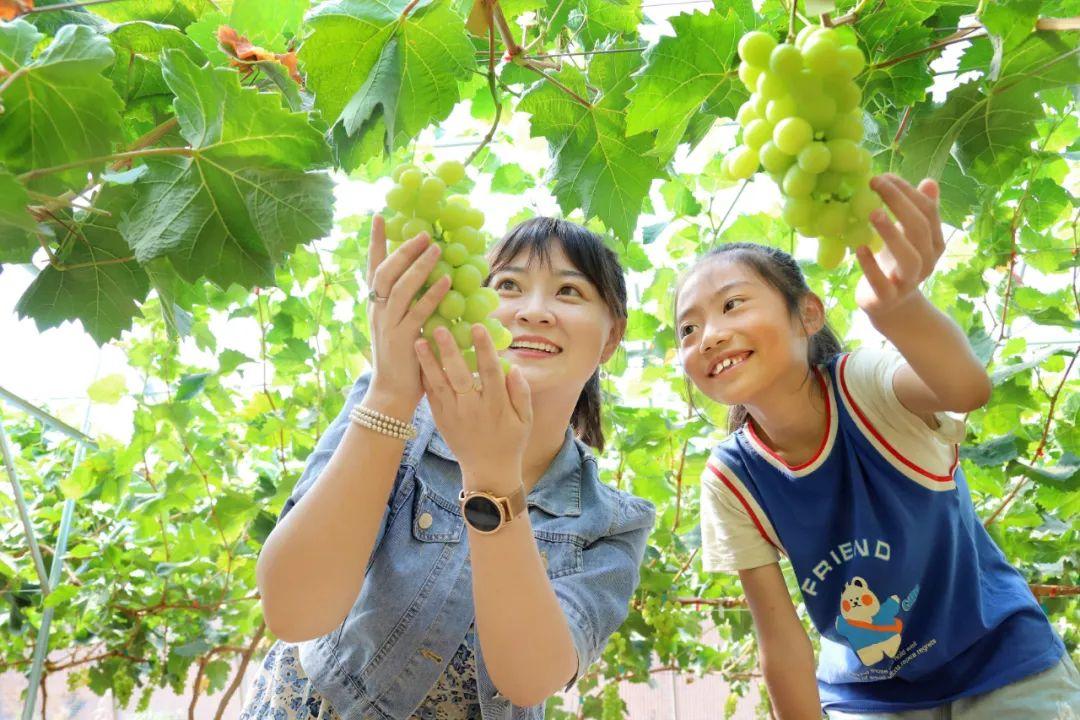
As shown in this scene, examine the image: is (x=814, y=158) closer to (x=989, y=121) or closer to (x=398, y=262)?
(x=398, y=262)

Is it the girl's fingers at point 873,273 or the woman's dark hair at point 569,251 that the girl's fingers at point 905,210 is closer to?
the girl's fingers at point 873,273

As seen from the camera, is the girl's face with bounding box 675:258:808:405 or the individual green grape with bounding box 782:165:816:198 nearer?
the individual green grape with bounding box 782:165:816:198

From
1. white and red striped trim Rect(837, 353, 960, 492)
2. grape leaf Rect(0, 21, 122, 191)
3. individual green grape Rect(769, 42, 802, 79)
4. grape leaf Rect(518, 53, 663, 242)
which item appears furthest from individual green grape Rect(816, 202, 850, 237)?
white and red striped trim Rect(837, 353, 960, 492)

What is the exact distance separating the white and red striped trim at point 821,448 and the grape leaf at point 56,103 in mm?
1238

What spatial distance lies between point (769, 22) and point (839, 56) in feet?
1.49

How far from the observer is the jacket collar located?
142 cm

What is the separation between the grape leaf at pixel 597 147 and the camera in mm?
1232

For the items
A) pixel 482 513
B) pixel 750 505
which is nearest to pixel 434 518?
pixel 482 513

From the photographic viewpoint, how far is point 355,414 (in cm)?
102

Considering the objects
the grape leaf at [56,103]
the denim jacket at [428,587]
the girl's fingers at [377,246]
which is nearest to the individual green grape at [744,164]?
the girl's fingers at [377,246]

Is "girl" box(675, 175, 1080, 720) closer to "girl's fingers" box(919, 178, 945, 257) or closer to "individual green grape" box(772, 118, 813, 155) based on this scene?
"girl's fingers" box(919, 178, 945, 257)

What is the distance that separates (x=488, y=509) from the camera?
103cm

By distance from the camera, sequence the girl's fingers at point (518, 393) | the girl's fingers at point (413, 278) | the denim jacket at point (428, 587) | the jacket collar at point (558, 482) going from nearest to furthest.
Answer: the girl's fingers at point (413, 278)
the girl's fingers at point (518, 393)
the denim jacket at point (428, 587)
the jacket collar at point (558, 482)

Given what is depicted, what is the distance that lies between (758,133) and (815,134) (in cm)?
4
